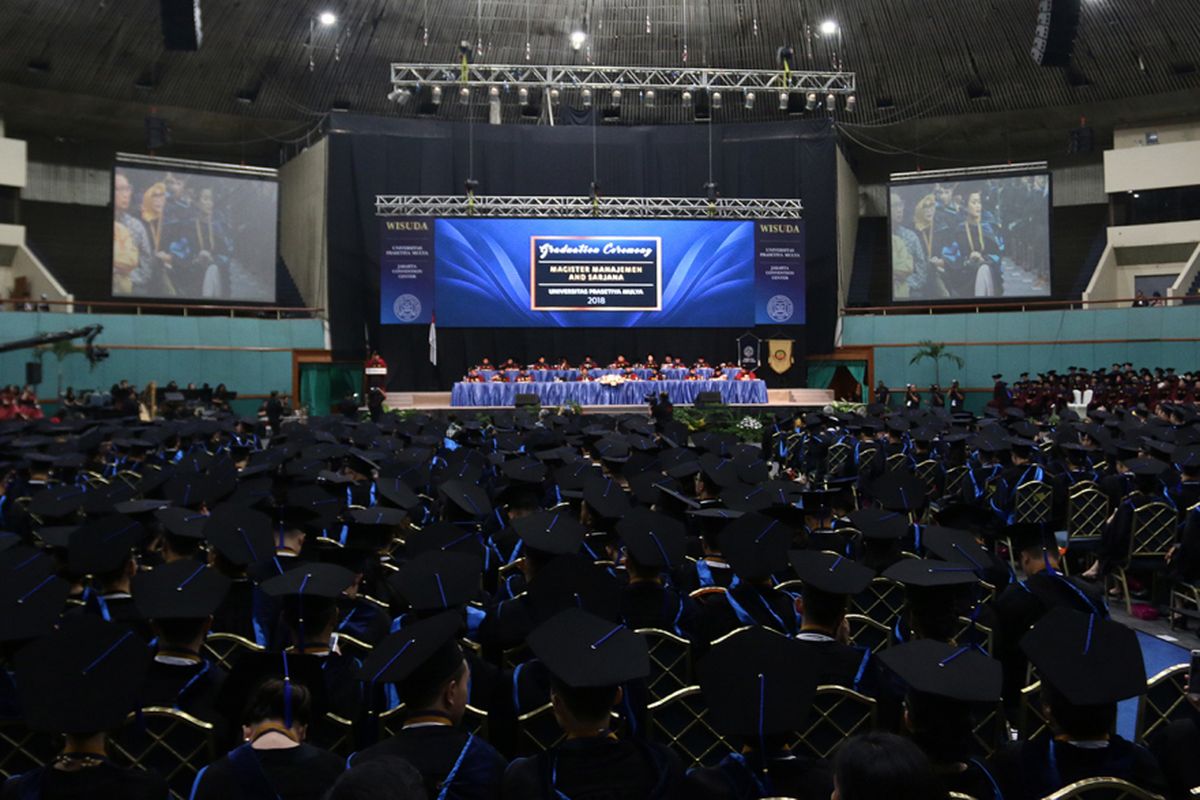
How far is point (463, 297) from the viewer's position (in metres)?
23.7

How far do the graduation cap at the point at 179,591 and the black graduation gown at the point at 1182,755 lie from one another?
2789 mm

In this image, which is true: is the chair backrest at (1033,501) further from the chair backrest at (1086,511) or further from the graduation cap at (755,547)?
the graduation cap at (755,547)

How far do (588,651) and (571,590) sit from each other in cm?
111

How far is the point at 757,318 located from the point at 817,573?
2132cm

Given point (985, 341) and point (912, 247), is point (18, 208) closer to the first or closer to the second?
point (912, 247)

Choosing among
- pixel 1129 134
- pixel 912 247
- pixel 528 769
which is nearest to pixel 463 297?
pixel 912 247

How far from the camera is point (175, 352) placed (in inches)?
910

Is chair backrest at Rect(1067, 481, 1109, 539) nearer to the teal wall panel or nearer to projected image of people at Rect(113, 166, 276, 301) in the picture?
the teal wall panel

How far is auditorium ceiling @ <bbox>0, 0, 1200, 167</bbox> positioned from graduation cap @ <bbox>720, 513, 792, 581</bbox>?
22835 millimetres

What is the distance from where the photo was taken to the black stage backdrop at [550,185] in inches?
975

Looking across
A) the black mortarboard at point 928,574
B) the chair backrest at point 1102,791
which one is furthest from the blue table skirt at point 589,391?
the chair backrest at point 1102,791

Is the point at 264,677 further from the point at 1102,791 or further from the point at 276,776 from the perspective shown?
the point at 1102,791

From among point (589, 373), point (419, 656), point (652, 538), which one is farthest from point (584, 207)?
point (419, 656)

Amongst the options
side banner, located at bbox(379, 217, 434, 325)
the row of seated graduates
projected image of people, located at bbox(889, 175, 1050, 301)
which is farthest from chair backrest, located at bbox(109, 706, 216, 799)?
projected image of people, located at bbox(889, 175, 1050, 301)
